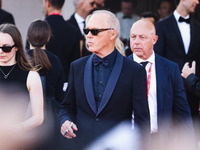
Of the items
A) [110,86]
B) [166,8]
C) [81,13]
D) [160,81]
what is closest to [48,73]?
[160,81]

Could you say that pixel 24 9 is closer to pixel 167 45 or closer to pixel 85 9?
pixel 85 9

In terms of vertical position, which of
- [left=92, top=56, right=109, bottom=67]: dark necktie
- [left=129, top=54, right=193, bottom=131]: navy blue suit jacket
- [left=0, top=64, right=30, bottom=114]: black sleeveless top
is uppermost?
[left=92, top=56, right=109, bottom=67]: dark necktie

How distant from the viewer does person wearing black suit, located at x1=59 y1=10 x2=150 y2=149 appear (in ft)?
12.3

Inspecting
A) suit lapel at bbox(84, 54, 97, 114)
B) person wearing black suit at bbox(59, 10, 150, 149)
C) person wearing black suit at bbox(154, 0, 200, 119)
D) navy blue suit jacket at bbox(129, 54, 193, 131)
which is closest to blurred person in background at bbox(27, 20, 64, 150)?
person wearing black suit at bbox(59, 10, 150, 149)

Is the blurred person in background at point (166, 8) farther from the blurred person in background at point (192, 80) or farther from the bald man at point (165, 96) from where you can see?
the bald man at point (165, 96)

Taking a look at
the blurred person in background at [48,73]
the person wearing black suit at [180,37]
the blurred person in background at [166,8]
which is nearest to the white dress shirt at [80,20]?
the person wearing black suit at [180,37]

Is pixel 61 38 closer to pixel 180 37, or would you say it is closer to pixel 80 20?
pixel 80 20

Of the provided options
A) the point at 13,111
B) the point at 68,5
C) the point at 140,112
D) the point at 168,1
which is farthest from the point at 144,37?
the point at 168,1

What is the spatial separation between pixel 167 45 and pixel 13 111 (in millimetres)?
2808

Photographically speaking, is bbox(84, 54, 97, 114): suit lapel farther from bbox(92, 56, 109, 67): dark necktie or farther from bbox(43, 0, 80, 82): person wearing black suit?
bbox(43, 0, 80, 82): person wearing black suit

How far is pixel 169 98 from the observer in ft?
14.8

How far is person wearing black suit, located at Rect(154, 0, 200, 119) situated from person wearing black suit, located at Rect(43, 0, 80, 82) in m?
1.13

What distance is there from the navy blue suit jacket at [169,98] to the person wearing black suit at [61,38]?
1.74m

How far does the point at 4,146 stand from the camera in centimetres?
395
